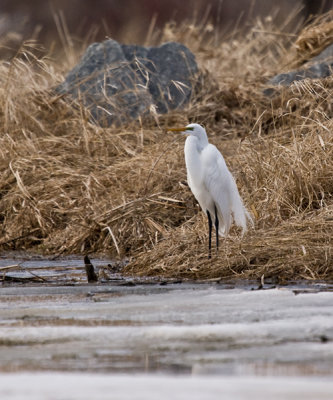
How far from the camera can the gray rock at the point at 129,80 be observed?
1007 centimetres

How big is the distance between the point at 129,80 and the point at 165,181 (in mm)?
2677

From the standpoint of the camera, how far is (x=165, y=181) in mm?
8141

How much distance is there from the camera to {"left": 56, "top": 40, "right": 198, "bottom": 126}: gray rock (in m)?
10.1

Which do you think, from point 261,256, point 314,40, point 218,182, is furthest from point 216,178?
point 314,40

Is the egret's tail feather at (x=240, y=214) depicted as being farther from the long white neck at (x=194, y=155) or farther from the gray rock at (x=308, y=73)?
the gray rock at (x=308, y=73)

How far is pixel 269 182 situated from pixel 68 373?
4160mm

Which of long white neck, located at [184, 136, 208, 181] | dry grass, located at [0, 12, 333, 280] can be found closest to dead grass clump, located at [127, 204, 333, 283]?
dry grass, located at [0, 12, 333, 280]

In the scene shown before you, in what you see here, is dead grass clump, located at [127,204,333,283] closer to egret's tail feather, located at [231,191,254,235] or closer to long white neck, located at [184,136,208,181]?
egret's tail feather, located at [231,191,254,235]

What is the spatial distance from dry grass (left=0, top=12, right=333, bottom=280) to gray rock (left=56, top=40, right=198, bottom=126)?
20 cm

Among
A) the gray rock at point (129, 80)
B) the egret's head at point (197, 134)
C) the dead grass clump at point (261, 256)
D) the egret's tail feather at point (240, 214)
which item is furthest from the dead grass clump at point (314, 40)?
the dead grass clump at point (261, 256)

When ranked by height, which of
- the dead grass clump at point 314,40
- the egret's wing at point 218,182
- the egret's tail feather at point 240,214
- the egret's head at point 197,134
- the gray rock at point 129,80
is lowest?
the egret's tail feather at point 240,214

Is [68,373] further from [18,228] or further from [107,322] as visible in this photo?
[18,228]

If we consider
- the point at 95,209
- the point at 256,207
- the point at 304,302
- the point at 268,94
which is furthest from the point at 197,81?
the point at 304,302

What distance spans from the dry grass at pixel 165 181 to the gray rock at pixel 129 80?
0.20 metres
